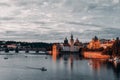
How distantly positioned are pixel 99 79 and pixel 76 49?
118m

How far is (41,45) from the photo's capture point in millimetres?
198250

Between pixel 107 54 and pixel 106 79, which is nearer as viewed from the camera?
pixel 106 79

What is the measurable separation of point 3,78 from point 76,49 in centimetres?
11871

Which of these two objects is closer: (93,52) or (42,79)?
(42,79)

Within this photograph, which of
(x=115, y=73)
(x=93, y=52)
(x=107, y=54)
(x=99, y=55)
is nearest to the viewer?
(x=115, y=73)

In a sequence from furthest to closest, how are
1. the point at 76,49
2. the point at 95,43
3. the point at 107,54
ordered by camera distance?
the point at 76,49 → the point at 95,43 → the point at 107,54

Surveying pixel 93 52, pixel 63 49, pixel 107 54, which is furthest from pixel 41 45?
pixel 107 54

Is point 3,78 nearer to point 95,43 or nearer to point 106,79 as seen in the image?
point 106,79

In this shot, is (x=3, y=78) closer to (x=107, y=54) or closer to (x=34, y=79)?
(x=34, y=79)

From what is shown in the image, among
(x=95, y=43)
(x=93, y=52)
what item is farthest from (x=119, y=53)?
(x=95, y=43)

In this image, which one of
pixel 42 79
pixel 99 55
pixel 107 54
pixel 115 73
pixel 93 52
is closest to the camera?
pixel 42 79

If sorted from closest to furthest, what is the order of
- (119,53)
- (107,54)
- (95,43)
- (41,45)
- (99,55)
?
(119,53) < (107,54) < (99,55) < (95,43) < (41,45)

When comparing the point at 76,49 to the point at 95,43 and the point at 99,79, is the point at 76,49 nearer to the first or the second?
the point at 95,43

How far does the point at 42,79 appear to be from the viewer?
158ft
